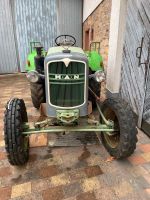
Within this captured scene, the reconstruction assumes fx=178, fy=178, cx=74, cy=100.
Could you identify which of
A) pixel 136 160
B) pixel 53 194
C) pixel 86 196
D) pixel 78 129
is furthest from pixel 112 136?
pixel 53 194

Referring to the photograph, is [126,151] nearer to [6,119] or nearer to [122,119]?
[122,119]

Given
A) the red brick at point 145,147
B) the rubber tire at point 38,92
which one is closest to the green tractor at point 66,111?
the red brick at point 145,147

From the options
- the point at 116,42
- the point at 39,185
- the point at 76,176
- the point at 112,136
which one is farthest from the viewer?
the point at 116,42

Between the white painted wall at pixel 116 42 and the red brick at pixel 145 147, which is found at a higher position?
the white painted wall at pixel 116 42

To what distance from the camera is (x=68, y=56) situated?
1839 mm

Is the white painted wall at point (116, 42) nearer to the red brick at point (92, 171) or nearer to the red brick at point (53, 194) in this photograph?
the red brick at point (92, 171)

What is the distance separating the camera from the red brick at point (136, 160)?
2.05 meters

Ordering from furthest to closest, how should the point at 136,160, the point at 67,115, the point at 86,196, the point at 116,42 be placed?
1. the point at 116,42
2. the point at 136,160
3. the point at 67,115
4. the point at 86,196

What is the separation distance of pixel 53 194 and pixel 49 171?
309 millimetres

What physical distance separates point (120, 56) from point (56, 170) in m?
2.50

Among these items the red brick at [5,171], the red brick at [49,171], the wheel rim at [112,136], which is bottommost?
the red brick at [5,171]

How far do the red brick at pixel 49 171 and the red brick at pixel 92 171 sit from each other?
1.08 ft

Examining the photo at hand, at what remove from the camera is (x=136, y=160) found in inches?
82.1

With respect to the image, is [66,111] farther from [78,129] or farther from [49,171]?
[49,171]
